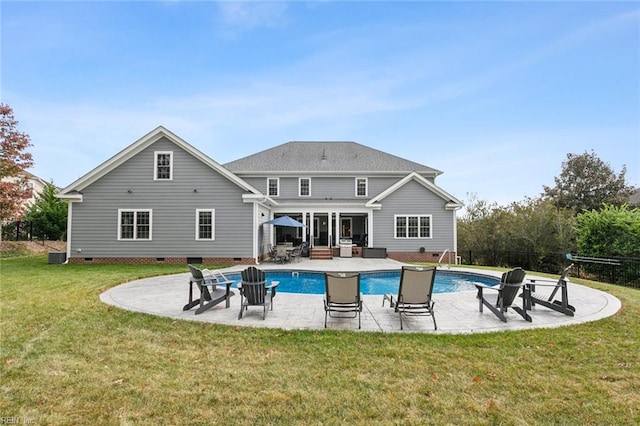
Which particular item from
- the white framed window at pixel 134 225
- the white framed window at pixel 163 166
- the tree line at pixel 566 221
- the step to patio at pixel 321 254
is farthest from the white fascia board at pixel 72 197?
the tree line at pixel 566 221

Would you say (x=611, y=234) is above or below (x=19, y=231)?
below

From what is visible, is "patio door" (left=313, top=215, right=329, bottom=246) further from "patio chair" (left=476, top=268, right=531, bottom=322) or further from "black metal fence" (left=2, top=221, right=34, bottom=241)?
"black metal fence" (left=2, top=221, right=34, bottom=241)

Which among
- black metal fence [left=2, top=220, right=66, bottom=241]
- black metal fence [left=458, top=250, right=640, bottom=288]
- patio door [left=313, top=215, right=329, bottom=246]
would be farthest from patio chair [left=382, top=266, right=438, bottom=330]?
black metal fence [left=2, top=220, right=66, bottom=241]

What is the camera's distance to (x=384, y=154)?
26281 millimetres

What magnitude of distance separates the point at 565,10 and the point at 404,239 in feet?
44.5

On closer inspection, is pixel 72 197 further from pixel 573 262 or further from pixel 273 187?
pixel 573 262

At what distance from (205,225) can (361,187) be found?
11.9m

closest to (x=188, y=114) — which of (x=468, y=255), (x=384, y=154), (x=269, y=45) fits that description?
(x=269, y=45)

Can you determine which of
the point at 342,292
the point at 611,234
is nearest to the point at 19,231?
the point at 342,292

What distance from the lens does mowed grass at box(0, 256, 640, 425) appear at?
10.3 feet

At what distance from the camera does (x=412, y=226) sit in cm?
2061

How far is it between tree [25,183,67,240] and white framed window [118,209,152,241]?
11.7m

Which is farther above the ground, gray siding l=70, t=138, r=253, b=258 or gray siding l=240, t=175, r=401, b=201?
gray siding l=240, t=175, r=401, b=201

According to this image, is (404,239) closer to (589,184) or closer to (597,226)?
(597,226)
